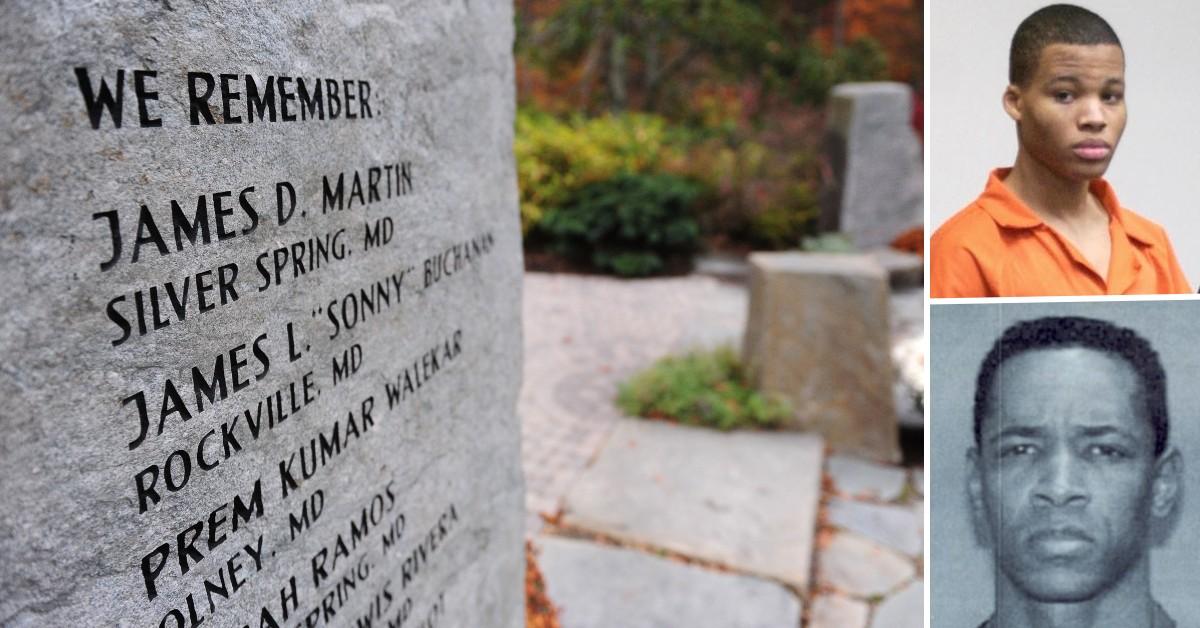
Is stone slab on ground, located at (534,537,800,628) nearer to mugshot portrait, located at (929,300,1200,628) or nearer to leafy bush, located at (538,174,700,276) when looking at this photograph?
mugshot portrait, located at (929,300,1200,628)

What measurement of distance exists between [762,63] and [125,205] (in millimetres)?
12225

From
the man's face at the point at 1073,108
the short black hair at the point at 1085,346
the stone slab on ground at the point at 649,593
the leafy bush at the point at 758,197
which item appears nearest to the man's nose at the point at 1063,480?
the short black hair at the point at 1085,346


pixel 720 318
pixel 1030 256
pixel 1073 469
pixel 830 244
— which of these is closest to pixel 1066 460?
pixel 1073 469

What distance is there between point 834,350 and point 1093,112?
3.13 meters

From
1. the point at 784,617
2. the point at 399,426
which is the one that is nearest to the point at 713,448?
the point at 784,617

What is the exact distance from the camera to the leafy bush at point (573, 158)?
28.7ft

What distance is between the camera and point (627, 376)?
5.42 meters

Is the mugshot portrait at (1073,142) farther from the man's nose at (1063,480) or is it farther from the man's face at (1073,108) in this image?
the man's nose at (1063,480)

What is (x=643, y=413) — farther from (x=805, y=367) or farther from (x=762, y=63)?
(x=762, y=63)

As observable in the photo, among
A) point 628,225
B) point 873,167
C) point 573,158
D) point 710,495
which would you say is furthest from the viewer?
point 573,158

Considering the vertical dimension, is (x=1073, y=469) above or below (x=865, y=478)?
above

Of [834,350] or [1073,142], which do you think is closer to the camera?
[1073,142]

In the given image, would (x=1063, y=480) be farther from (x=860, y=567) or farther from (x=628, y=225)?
(x=628, y=225)

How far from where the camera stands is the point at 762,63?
12289 millimetres
